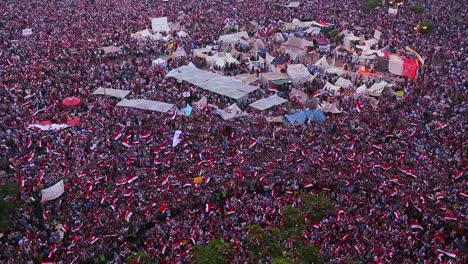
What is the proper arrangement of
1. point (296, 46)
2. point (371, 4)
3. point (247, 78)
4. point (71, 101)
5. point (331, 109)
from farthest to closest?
point (371, 4) → point (296, 46) → point (247, 78) → point (71, 101) → point (331, 109)

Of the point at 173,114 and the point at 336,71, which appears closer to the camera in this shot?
the point at 173,114

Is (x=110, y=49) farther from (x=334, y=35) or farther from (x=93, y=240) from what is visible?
(x=93, y=240)

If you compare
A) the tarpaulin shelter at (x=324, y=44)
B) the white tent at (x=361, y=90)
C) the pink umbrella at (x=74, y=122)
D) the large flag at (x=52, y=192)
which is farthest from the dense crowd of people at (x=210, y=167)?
the tarpaulin shelter at (x=324, y=44)

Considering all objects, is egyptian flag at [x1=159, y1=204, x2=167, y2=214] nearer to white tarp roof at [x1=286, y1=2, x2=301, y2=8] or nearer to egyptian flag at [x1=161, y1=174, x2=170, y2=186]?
egyptian flag at [x1=161, y1=174, x2=170, y2=186]

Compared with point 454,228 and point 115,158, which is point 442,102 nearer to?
point 454,228

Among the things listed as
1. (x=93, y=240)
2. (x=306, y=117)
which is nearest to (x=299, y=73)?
(x=306, y=117)

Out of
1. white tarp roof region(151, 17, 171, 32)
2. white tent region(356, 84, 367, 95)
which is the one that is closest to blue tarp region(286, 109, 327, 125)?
white tent region(356, 84, 367, 95)
